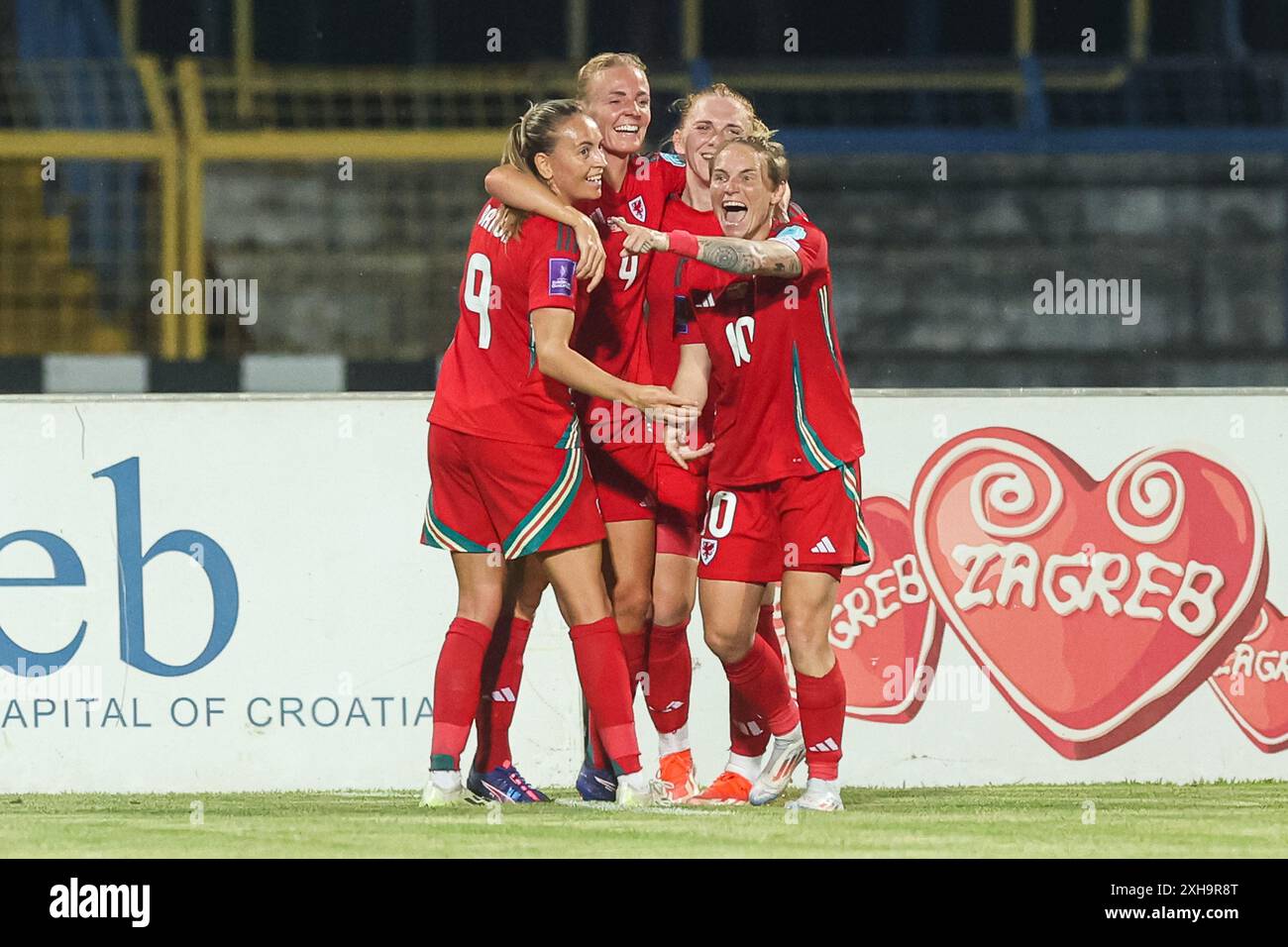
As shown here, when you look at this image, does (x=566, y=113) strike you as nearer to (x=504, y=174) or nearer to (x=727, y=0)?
(x=504, y=174)

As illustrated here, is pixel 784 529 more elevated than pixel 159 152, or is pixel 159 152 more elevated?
pixel 159 152

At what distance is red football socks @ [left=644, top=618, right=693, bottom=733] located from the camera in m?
5.06

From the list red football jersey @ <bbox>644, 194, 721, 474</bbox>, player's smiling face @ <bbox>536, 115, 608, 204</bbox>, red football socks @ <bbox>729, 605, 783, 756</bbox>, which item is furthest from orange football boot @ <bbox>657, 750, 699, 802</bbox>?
player's smiling face @ <bbox>536, 115, 608, 204</bbox>

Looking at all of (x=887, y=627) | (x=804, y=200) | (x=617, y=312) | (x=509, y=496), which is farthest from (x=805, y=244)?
(x=804, y=200)

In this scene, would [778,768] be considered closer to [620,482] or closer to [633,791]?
[633,791]

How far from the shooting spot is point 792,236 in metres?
4.76

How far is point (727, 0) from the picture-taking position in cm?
1225

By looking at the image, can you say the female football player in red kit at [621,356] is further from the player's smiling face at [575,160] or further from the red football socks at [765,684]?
the red football socks at [765,684]

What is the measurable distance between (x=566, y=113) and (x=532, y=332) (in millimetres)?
540

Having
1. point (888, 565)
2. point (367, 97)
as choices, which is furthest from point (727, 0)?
point (888, 565)

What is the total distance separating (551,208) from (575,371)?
40 cm

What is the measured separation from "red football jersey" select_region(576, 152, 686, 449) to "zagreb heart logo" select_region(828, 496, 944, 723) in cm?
111

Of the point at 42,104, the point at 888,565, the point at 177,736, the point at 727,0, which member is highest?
the point at 727,0

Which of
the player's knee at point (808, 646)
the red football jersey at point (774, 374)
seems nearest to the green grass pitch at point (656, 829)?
the player's knee at point (808, 646)
